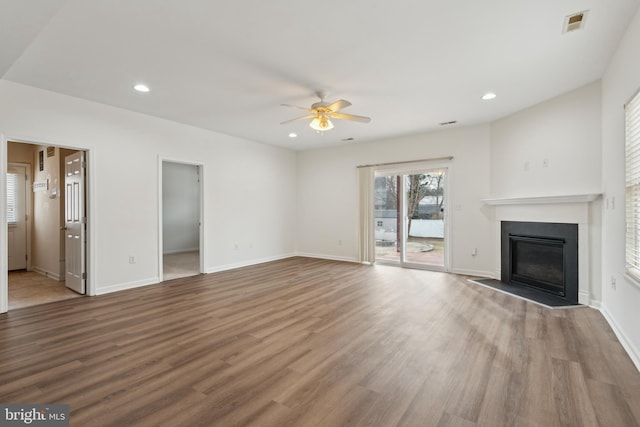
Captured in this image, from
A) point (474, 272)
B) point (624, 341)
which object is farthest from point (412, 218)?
point (624, 341)

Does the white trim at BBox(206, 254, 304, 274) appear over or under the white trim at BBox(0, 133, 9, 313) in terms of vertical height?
under

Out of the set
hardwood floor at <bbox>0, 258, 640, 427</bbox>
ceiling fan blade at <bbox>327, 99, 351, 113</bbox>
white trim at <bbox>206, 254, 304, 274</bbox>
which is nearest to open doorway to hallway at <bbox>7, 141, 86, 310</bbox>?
hardwood floor at <bbox>0, 258, 640, 427</bbox>

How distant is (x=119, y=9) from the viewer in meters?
2.30

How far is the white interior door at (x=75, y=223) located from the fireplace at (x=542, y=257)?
6.71 metres

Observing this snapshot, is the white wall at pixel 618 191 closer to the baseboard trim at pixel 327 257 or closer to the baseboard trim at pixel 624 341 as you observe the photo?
the baseboard trim at pixel 624 341

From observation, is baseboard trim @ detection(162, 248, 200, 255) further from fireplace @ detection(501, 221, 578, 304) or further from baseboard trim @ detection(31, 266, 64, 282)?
fireplace @ detection(501, 221, 578, 304)

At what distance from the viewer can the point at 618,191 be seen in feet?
9.83

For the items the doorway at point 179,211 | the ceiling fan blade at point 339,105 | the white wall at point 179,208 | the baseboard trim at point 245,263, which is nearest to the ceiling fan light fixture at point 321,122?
the ceiling fan blade at point 339,105

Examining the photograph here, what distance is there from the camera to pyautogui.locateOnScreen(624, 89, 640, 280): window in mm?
2531

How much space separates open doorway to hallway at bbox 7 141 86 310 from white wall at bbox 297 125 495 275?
15.7 feet

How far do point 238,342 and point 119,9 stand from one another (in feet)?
9.73

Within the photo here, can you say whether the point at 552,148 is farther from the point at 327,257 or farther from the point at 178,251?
the point at 178,251

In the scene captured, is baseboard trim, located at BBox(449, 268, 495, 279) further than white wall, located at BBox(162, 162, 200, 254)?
No

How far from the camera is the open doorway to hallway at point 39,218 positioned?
4.79m
